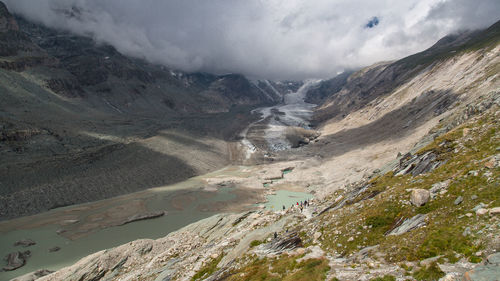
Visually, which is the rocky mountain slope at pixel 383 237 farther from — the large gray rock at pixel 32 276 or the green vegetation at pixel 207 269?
the large gray rock at pixel 32 276

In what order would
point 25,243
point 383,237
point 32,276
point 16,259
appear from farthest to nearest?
point 25,243 → point 16,259 → point 32,276 → point 383,237

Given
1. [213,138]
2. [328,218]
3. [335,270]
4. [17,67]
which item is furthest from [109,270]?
[17,67]

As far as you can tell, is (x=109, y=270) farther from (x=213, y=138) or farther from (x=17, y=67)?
(x=17, y=67)

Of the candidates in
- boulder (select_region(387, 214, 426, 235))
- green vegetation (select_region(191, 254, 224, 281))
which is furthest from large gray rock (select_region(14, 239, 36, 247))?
boulder (select_region(387, 214, 426, 235))

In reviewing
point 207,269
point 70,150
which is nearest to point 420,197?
point 207,269

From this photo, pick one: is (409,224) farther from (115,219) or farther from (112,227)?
(115,219)

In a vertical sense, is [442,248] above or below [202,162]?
below
